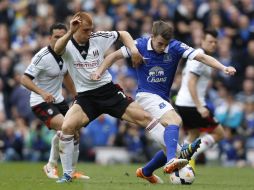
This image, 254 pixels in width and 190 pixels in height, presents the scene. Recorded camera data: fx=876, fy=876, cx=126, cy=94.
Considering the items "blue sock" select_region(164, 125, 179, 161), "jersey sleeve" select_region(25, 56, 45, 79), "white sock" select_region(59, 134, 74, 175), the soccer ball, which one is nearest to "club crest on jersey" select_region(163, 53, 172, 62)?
"blue sock" select_region(164, 125, 179, 161)

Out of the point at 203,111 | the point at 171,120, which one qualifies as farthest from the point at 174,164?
the point at 203,111

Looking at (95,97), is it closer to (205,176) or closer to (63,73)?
(63,73)

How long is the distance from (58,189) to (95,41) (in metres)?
2.55

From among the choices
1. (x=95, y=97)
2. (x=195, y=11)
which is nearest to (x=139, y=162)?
(x=195, y=11)

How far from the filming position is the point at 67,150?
13391mm

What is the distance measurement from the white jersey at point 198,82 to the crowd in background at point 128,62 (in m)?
4.82

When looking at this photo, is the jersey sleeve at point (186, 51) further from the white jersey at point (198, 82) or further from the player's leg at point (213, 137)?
the player's leg at point (213, 137)

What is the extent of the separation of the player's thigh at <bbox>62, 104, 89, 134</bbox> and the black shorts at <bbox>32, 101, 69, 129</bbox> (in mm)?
1962

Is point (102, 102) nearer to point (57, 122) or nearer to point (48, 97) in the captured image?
point (48, 97)

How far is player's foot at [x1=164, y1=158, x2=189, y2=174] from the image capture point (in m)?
12.4

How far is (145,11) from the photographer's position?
27.2 m

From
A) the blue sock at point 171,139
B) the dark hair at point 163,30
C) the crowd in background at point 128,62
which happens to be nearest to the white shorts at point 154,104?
the blue sock at point 171,139

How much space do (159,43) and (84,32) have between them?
1147 mm

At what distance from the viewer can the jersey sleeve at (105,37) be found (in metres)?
13.6
